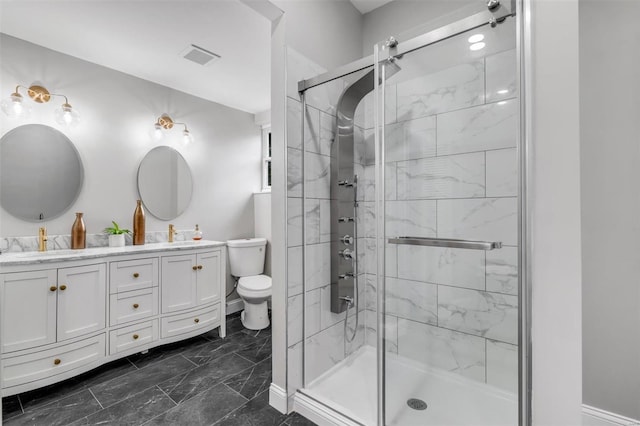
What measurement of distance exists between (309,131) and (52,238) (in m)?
2.19

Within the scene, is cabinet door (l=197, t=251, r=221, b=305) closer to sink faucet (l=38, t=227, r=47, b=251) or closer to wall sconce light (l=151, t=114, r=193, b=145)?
sink faucet (l=38, t=227, r=47, b=251)

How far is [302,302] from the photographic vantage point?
185 centimetres

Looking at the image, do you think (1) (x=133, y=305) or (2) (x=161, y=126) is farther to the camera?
(2) (x=161, y=126)

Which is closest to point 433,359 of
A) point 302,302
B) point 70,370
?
point 302,302

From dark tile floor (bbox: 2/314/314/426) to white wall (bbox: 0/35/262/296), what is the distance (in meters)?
1.17

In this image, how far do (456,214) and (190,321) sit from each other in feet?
7.80

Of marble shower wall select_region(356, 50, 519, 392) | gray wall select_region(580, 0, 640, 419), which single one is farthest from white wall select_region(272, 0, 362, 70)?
gray wall select_region(580, 0, 640, 419)

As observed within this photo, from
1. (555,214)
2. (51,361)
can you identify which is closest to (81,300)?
(51,361)

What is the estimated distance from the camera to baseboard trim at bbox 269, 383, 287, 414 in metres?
1.73

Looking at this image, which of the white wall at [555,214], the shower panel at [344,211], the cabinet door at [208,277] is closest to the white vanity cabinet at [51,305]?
the cabinet door at [208,277]

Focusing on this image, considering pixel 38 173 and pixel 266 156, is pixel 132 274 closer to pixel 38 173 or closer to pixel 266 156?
pixel 38 173

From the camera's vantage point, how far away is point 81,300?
2057 millimetres

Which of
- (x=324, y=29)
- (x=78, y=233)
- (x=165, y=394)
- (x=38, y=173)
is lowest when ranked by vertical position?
(x=165, y=394)

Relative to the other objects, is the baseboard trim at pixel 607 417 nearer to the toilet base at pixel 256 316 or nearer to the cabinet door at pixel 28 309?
the toilet base at pixel 256 316
